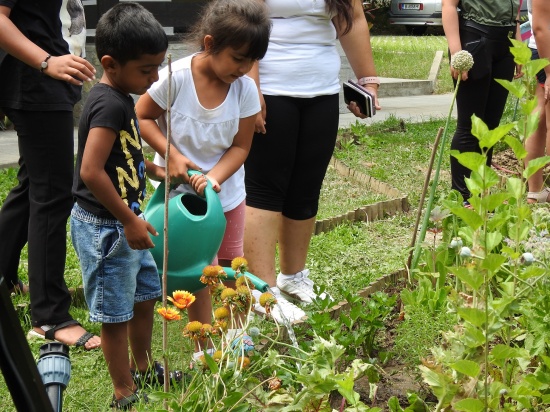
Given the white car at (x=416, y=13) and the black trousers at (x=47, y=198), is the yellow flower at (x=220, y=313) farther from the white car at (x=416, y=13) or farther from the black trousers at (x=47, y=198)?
the white car at (x=416, y=13)

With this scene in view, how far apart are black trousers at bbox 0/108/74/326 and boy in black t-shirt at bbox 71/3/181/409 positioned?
53cm

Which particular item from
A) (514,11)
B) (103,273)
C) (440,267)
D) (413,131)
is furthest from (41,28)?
(413,131)

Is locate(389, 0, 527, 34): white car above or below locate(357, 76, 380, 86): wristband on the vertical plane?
below

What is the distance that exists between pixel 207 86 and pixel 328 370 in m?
1.37

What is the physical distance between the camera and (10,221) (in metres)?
3.53

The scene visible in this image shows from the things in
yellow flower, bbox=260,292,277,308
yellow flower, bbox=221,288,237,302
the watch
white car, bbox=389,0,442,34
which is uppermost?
the watch

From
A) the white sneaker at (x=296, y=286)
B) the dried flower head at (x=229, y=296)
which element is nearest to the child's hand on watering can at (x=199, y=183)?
the dried flower head at (x=229, y=296)

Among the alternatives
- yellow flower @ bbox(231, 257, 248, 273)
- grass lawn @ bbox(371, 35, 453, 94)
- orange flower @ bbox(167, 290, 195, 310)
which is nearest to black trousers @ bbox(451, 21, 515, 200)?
yellow flower @ bbox(231, 257, 248, 273)

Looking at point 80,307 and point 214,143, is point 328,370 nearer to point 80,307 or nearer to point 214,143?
point 214,143

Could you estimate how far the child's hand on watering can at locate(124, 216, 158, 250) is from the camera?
8.48 feet

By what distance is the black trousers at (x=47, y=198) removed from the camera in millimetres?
3225

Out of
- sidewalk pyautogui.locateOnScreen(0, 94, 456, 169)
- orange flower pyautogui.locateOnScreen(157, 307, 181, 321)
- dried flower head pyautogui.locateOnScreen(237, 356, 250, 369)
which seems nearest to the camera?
orange flower pyautogui.locateOnScreen(157, 307, 181, 321)

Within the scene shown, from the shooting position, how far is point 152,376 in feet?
9.33

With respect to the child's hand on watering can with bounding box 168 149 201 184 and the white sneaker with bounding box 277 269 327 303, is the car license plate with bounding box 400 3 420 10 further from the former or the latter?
the child's hand on watering can with bounding box 168 149 201 184
